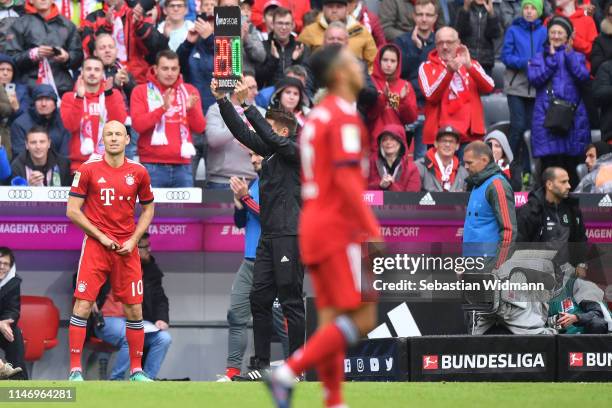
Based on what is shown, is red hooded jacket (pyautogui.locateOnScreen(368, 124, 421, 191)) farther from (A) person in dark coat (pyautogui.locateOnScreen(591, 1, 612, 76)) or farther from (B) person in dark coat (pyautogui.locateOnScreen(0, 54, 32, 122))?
(B) person in dark coat (pyautogui.locateOnScreen(0, 54, 32, 122))

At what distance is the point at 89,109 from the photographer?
1296 centimetres

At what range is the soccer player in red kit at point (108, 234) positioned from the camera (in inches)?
409

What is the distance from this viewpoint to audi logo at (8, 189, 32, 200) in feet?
40.9

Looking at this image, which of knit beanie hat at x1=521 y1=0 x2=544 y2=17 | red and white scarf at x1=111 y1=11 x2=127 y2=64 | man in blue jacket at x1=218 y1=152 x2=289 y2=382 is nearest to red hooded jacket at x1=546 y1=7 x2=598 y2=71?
knit beanie hat at x1=521 y1=0 x2=544 y2=17

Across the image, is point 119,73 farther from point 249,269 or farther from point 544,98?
point 544,98

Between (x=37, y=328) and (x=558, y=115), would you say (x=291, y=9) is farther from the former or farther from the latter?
(x=37, y=328)

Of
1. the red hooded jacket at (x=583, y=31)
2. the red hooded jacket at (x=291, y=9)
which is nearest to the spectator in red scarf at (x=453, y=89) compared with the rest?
the red hooded jacket at (x=583, y=31)

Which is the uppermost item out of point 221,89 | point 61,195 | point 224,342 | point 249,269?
point 221,89

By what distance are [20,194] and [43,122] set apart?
125 centimetres

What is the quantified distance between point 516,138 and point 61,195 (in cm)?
562

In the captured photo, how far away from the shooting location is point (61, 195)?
1251 cm

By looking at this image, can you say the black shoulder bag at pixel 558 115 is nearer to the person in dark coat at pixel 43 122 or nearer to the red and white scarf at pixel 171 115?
the red and white scarf at pixel 171 115

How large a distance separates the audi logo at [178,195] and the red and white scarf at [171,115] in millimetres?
512

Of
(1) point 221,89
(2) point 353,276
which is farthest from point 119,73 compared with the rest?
(2) point 353,276
